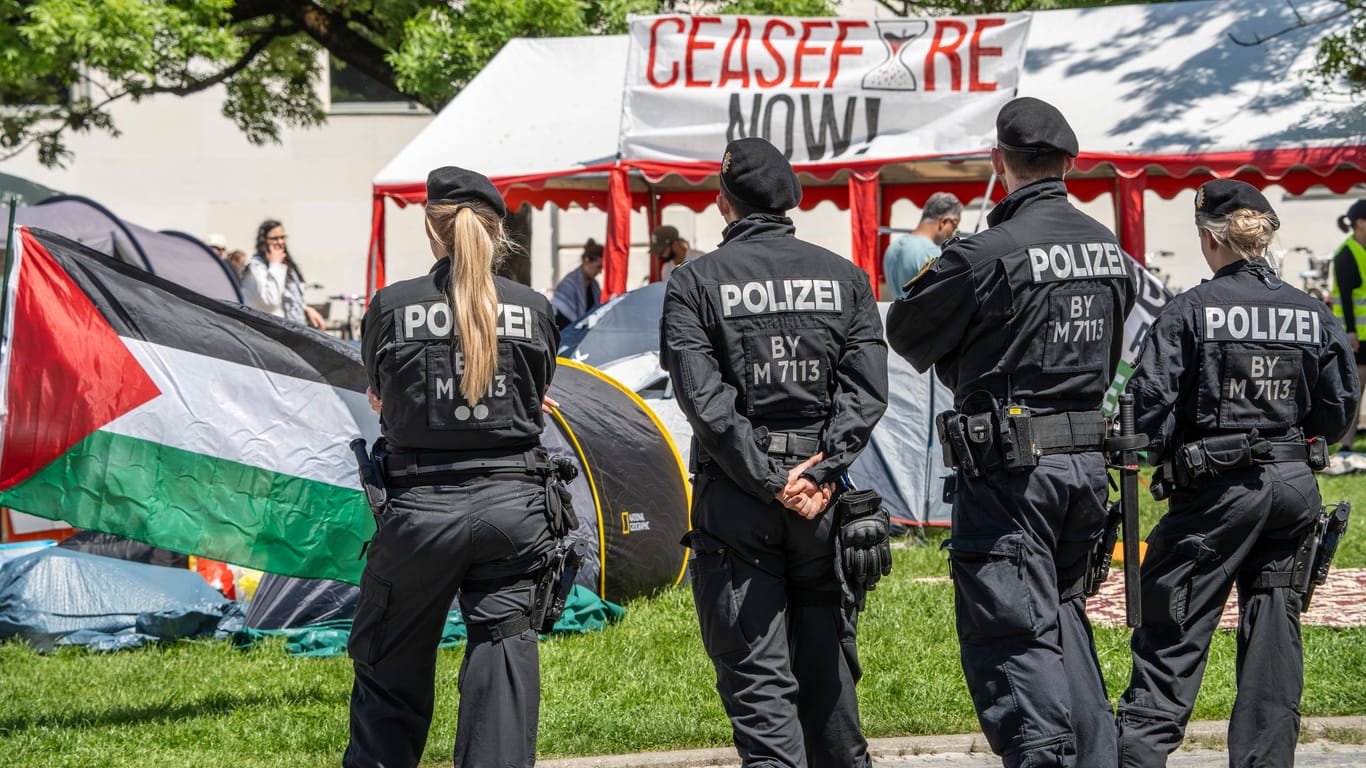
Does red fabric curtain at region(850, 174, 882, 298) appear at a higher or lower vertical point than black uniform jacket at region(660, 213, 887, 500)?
higher

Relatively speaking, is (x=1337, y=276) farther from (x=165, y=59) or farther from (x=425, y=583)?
(x=165, y=59)

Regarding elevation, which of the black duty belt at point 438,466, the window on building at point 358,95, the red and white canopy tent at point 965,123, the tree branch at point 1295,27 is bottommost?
the black duty belt at point 438,466

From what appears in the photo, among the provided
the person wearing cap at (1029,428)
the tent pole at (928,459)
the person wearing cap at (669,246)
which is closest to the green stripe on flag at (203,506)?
the person wearing cap at (1029,428)

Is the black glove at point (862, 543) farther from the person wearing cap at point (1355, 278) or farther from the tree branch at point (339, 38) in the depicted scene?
the tree branch at point (339, 38)

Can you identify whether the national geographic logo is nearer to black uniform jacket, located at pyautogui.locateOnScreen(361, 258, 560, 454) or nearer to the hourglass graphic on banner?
black uniform jacket, located at pyautogui.locateOnScreen(361, 258, 560, 454)

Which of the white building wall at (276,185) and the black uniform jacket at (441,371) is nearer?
the black uniform jacket at (441,371)

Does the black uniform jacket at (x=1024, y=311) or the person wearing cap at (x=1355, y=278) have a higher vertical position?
the person wearing cap at (x=1355, y=278)

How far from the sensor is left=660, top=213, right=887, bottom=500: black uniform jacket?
13.3ft

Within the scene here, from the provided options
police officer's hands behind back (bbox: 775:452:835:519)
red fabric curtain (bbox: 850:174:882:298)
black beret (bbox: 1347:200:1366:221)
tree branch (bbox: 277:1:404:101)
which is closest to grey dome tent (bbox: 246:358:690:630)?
police officer's hands behind back (bbox: 775:452:835:519)

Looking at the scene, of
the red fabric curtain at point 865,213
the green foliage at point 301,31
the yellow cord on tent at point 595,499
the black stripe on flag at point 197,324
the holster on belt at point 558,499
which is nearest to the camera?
the holster on belt at point 558,499

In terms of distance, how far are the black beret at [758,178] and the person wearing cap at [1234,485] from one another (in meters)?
1.22

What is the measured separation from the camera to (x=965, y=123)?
1127cm

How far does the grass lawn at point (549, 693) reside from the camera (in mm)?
5316

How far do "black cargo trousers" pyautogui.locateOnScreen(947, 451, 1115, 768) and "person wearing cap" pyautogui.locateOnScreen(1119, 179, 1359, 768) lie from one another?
0.40 meters
